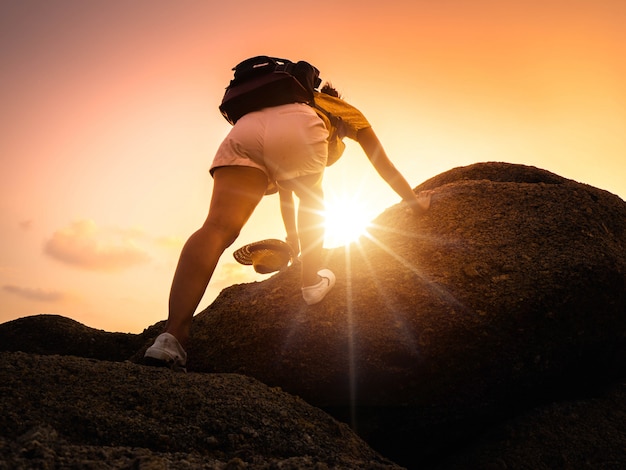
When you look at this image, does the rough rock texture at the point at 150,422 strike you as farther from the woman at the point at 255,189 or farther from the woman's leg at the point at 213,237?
the woman at the point at 255,189

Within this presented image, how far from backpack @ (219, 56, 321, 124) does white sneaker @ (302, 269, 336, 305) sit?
119cm

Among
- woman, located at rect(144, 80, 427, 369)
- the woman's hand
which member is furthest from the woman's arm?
woman, located at rect(144, 80, 427, 369)

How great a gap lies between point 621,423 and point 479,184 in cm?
198

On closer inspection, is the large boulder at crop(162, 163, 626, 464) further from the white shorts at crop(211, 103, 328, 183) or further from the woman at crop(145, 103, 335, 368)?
the white shorts at crop(211, 103, 328, 183)

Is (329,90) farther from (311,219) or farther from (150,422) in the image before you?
(150,422)

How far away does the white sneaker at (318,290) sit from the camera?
3.21m

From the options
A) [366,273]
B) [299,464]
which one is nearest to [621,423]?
[366,273]

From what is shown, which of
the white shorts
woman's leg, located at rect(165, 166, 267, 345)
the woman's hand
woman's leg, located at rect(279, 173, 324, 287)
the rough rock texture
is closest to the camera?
the rough rock texture

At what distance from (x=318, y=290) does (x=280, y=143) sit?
100 centimetres

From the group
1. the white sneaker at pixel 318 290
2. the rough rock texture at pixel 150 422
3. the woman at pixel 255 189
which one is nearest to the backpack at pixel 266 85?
the woman at pixel 255 189

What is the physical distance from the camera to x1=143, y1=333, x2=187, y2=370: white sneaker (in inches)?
A: 105

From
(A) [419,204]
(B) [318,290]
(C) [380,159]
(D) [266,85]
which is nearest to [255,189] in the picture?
(D) [266,85]

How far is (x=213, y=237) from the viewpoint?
292 cm

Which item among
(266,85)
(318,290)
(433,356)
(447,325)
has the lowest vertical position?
(433,356)
